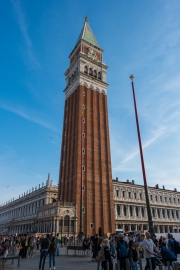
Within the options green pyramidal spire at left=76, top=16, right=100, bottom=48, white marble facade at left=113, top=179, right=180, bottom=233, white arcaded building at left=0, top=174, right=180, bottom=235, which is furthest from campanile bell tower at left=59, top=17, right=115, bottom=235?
white marble facade at left=113, top=179, right=180, bottom=233

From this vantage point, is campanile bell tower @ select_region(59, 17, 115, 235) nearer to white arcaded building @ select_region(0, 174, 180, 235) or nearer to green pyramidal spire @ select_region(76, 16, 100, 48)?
green pyramidal spire @ select_region(76, 16, 100, 48)

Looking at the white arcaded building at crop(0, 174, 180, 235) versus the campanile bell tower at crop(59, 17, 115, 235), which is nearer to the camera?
the campanile bell tower at crop(59, 17, 115, 235)

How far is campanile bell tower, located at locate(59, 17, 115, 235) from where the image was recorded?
38375 mm

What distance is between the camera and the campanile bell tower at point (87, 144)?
38375 mm

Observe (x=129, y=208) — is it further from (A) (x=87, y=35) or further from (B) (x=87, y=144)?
(A) (x=87, y=35)

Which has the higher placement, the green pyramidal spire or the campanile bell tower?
the green pyramidal spire

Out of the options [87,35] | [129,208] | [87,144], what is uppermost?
[87,35]

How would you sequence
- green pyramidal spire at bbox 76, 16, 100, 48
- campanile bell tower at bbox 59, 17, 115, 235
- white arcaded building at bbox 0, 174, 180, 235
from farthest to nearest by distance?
green pyramidal spire at bbox 76, 16, 100, 48
white arcaded building at bbox 0, 174, 180, 235
campanile bell tower at bbox 59, 17, 115, 235

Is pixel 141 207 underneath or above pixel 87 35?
underneath

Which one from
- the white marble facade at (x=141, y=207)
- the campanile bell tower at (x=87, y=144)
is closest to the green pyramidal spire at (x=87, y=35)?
the campanile bell tower at (x=87, y=144)

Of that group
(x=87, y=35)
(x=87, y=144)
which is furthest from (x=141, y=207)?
(x=87, y=35)

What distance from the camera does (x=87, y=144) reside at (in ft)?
141

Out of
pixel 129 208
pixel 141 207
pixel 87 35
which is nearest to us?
pixel 129 208

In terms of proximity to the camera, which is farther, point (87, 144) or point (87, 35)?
point (87, 35)
